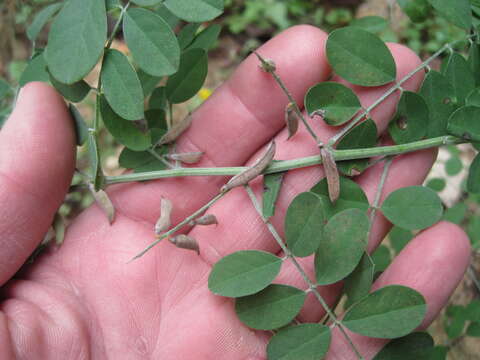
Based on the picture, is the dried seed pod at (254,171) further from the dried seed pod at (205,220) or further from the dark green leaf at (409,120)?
the dark green leaf at (409,120)

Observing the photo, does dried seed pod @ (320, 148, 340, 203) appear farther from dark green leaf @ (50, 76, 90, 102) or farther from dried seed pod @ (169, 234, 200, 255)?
dark green leaf @ (50, 76, 90, 102)

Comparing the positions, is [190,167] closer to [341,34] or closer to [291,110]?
[291,110]

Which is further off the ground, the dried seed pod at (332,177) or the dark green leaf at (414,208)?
the dried seed pod at (332,177)

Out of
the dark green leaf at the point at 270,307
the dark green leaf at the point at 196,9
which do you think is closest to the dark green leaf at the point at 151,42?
the dark green leaf at the point at 196,9

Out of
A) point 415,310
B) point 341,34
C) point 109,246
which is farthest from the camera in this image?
point 109,246

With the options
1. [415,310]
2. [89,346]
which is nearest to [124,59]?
[89,346]

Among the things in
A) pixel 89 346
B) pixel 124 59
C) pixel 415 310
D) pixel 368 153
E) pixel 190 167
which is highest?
pixel 124 59

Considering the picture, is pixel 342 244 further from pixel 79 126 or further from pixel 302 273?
pixel 79 126

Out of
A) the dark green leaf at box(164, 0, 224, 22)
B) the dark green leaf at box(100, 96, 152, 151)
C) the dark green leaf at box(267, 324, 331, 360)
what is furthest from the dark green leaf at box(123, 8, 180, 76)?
the dark green leaf at box(267, 324, 331, 360)
